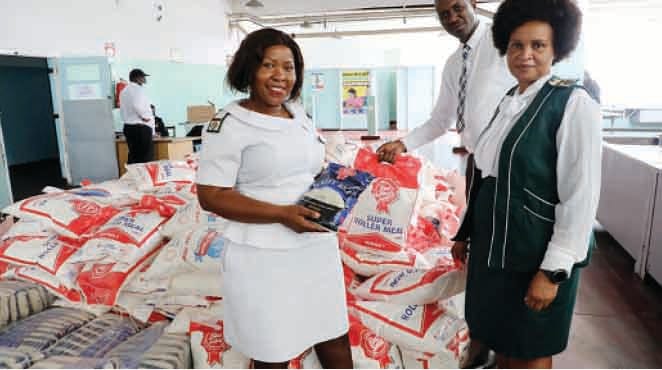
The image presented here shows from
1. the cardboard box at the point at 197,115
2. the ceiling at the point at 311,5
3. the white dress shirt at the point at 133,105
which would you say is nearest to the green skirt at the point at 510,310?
the white dress shirt at the point at 133,105

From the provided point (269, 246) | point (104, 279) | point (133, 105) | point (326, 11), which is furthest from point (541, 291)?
point (326, 11)

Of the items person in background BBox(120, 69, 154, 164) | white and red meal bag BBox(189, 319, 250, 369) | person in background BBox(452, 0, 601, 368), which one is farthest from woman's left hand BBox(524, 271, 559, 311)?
person in background BBox(120, 69, 154, 164)

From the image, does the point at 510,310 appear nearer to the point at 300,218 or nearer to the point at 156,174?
the point at 300,218

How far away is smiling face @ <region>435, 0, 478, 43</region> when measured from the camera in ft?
5.13

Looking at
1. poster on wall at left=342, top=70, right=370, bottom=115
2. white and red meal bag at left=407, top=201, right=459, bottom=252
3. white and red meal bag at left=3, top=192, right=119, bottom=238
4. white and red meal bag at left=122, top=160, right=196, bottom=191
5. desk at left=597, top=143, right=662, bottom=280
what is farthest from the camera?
poster on wall at left=342, top=70, right=370, bottom=115

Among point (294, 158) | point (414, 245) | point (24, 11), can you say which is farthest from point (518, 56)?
point (24, 11)

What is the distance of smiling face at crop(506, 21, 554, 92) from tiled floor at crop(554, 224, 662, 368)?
1.31 meters

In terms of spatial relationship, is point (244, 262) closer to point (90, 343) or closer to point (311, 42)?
point (90, 343)

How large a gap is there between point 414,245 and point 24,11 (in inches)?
189

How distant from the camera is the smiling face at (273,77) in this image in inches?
41.7

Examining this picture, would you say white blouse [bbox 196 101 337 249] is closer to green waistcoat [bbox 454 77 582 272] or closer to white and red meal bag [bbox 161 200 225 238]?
green waistcoat [bbox 454 77 582 272]

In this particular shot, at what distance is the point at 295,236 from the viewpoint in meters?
1.12

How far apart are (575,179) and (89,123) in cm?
601

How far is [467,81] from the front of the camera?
1.61m
